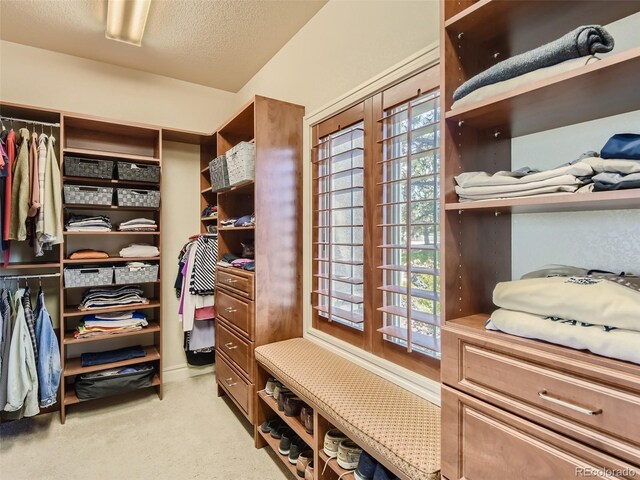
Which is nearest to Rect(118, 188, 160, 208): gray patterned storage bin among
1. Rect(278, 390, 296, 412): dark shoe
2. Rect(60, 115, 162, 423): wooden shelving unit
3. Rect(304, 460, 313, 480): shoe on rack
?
Rect(60, 115, 162, 423): wooden shelving unit

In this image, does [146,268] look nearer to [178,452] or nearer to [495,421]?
[178,452]

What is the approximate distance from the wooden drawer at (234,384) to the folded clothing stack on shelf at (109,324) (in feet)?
2.36

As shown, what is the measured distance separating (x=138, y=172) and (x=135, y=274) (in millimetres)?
820

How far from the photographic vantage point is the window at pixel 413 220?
146 centimetres

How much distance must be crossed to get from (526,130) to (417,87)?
575mm

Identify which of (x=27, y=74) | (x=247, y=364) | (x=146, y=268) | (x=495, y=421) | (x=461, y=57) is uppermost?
(x=27, y=74)

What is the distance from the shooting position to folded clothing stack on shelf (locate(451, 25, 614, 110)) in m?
0.79

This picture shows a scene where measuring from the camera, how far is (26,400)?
2279mm

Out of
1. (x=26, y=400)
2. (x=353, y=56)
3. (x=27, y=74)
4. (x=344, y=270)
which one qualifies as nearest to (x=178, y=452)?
(x=26, y=400)

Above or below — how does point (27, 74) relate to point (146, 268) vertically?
above

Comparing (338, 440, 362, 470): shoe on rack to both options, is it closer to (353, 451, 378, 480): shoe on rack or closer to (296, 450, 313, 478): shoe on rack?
(353, 451, 378, 480): shoe on rack

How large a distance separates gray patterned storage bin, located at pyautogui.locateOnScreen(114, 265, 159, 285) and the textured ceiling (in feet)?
5.61

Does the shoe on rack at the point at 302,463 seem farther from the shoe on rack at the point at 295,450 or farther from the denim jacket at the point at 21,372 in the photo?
the denim jacket at the point at 21,372

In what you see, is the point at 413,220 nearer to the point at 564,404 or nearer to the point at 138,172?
the point at 564,404
